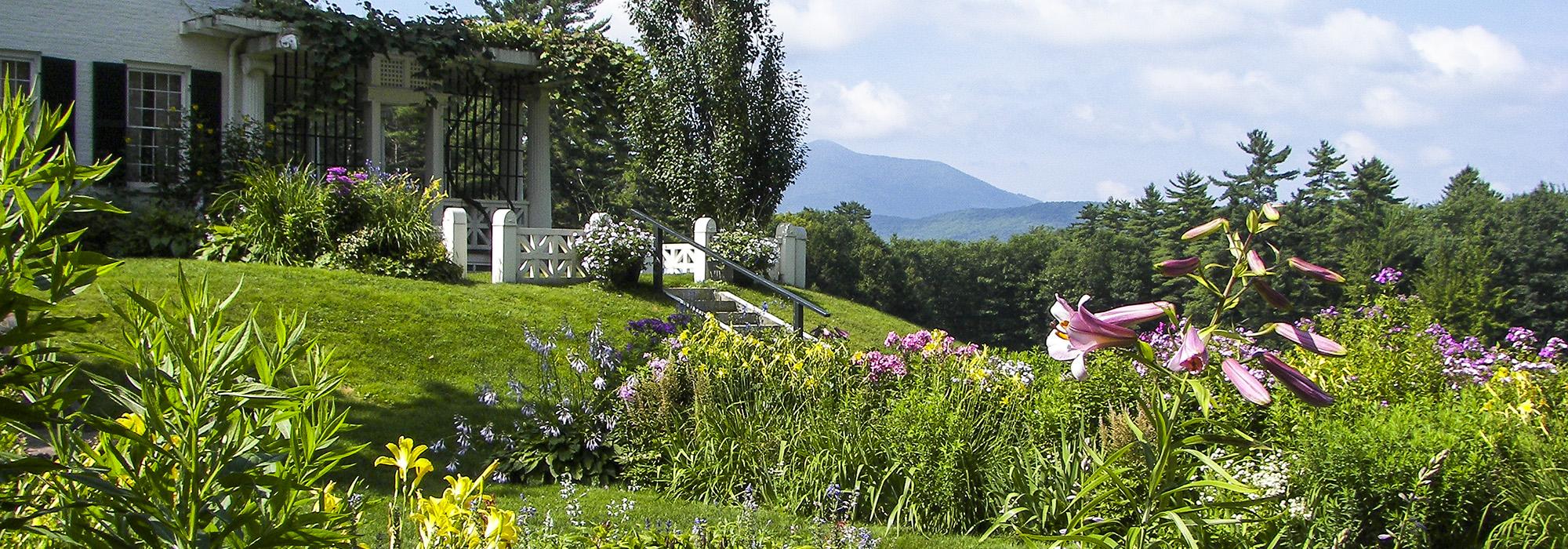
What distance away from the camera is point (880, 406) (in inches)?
257

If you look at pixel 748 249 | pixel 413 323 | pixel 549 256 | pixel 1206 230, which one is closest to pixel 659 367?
pixel 413 323

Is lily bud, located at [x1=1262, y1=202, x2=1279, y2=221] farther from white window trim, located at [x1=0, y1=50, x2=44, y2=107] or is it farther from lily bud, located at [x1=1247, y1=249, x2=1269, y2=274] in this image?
white window trim, located at [x1=0, y1=50, x2=44, y2=107]

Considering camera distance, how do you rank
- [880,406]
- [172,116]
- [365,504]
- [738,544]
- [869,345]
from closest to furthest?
[365,504], [738,544], [880,406], [869,345], [172,116]

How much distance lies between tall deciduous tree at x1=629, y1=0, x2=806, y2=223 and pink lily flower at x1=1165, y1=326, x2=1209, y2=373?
14.4 m

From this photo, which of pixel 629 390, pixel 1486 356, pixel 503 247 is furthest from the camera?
pixel 503 247

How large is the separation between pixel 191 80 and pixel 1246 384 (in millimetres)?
13976

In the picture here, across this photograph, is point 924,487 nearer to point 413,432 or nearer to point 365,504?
point 413,432

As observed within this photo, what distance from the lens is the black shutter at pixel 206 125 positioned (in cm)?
1280

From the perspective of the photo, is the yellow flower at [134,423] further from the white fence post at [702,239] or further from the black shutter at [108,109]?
the white fence post at [702,239]

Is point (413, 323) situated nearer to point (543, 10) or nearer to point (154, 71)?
point (154, 71)

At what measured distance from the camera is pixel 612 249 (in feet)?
40.6

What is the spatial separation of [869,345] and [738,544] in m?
8.81

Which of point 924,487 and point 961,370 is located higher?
point 961,370

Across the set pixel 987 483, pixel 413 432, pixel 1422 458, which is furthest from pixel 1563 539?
pixel 413 432
